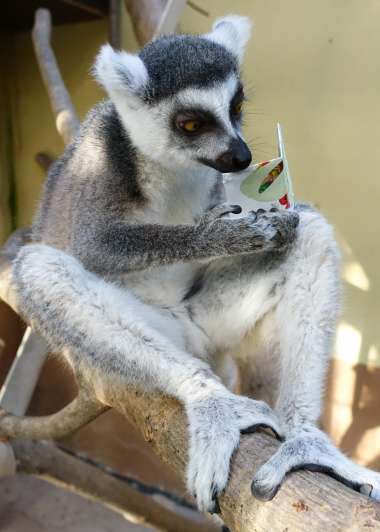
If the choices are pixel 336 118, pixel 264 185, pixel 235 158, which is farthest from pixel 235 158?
pixel 336 118

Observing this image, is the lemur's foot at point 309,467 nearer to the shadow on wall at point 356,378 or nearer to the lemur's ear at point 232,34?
the lemur's ear at point 232,34

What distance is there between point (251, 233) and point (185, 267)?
1.65 feet

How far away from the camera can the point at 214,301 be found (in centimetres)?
262

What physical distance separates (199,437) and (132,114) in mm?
1474

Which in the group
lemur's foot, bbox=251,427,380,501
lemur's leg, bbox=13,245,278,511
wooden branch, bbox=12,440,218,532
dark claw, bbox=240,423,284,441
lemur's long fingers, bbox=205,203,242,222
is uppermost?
lemur's long fingers, bbox=205,203,242,222

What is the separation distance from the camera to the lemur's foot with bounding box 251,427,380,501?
1610 millimetres

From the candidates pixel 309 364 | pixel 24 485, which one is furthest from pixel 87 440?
pixel 309 364

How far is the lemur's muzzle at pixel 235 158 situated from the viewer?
2434mm

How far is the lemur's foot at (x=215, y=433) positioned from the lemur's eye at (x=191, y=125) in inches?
43.8

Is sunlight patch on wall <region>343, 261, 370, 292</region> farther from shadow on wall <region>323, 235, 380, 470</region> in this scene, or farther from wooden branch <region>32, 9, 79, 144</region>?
wooden branch <region>32, 9, 79, 144</region>

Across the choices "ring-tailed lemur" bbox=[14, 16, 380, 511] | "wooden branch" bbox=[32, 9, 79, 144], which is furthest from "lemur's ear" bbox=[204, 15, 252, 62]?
A: "wooden branch" bbox=[32, 9, 79, 144]

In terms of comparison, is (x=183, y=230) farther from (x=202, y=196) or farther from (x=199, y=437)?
(x=199, y=437)

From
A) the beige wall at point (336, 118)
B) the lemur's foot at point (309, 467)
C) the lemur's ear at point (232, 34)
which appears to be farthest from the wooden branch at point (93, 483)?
the lemur's ear at point (232, 34)

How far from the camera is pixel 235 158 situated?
244 centimetres
